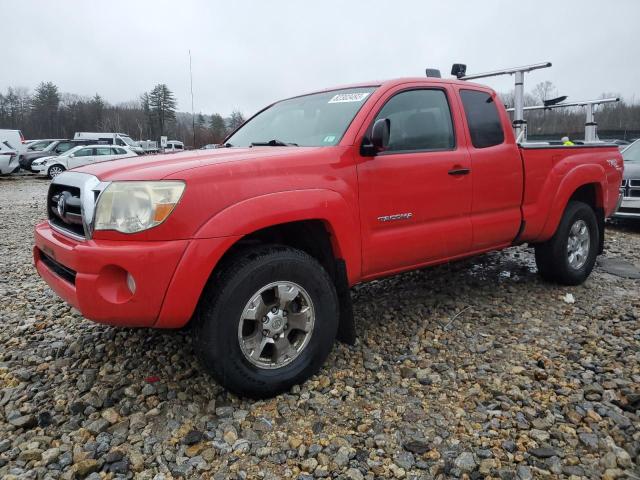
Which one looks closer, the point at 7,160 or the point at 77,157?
the point at 7,160

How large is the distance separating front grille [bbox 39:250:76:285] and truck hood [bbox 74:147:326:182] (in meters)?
0.54

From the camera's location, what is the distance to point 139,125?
6588 cm

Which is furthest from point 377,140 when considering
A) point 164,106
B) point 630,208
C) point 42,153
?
point 42,153

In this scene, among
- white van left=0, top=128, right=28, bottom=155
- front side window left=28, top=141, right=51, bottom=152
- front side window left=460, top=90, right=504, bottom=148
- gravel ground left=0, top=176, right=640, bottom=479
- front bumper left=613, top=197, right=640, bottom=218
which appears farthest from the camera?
front side window left=28, top=141, right=51, bottom=152

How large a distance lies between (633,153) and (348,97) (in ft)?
26.0

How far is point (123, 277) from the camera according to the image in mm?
2354

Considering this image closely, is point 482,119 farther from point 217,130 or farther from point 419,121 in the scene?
point 217,130

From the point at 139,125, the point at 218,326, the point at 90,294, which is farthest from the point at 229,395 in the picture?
the point at 139,125

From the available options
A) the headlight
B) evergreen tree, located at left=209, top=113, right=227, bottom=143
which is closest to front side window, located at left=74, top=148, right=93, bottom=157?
evergreen tree, located at left=209, top=113, right=227, bottom=143

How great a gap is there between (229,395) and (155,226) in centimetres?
108

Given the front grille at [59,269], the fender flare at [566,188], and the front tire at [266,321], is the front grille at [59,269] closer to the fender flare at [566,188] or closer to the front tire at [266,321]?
the front tire at [266,321]

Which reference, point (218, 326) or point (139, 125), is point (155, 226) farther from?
point (139, 125)

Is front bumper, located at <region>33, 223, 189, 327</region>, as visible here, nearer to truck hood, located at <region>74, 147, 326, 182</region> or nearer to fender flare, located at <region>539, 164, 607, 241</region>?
truck hood, located at <region>74, 147, 326, 182</region>

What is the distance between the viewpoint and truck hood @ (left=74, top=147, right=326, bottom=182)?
95.0 inches
